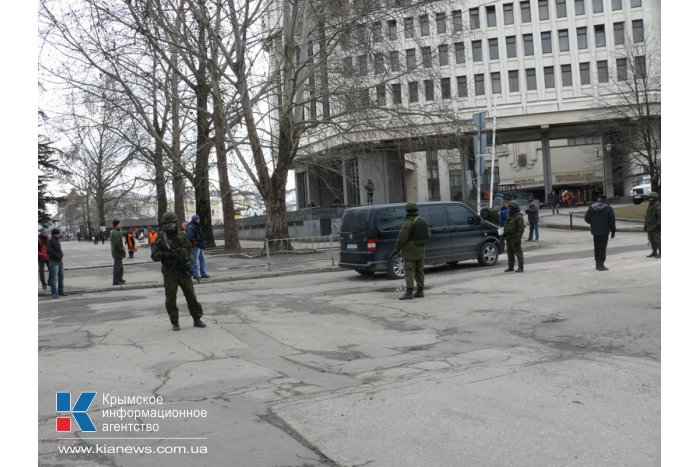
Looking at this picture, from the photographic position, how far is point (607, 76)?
51344 millimetres

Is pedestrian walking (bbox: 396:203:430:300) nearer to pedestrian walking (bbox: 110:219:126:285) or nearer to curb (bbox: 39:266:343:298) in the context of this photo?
curb (bbox: 39:266:343:298)

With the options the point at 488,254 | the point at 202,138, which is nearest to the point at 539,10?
the point at 202,138

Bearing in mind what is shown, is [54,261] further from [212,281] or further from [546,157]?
[546,157]

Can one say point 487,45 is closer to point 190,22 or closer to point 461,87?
point 461,87

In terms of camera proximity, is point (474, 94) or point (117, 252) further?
point (474, 94)

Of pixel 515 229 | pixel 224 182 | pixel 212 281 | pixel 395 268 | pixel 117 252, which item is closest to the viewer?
pixel 515 229

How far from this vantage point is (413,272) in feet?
36.6

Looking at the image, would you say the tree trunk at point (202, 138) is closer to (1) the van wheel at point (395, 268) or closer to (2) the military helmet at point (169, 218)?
(1) the van wheel at point (395, 268)

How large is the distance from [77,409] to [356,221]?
33.9 ft

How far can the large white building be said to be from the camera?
20953 mm

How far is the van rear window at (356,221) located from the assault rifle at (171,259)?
21.4 feet

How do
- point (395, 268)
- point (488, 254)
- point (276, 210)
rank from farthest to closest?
point (276, 210) < point (488, 254) < point (395, 268)

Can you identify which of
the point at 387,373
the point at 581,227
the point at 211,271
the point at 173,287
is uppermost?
the point at 581,227
